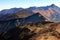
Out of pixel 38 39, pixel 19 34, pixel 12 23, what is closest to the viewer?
pixel 38 39

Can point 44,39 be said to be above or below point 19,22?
above

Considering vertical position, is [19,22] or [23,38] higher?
[23,38]

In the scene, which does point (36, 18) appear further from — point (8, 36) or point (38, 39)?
point (38, 39)

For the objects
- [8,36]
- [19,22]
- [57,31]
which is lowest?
[19,22]

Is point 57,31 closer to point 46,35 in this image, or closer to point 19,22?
point 46,35

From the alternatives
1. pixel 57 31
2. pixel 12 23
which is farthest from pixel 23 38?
pixel 12 23

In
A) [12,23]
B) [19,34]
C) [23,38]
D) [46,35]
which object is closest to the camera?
[46,35]

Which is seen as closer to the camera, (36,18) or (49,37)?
(49,37)

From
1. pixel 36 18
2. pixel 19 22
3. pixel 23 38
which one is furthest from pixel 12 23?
pixel 23 38

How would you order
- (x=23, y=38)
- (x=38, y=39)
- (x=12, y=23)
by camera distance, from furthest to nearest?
(x=12, y=23) → (x=23, y=38) → (x=38, y=39)
